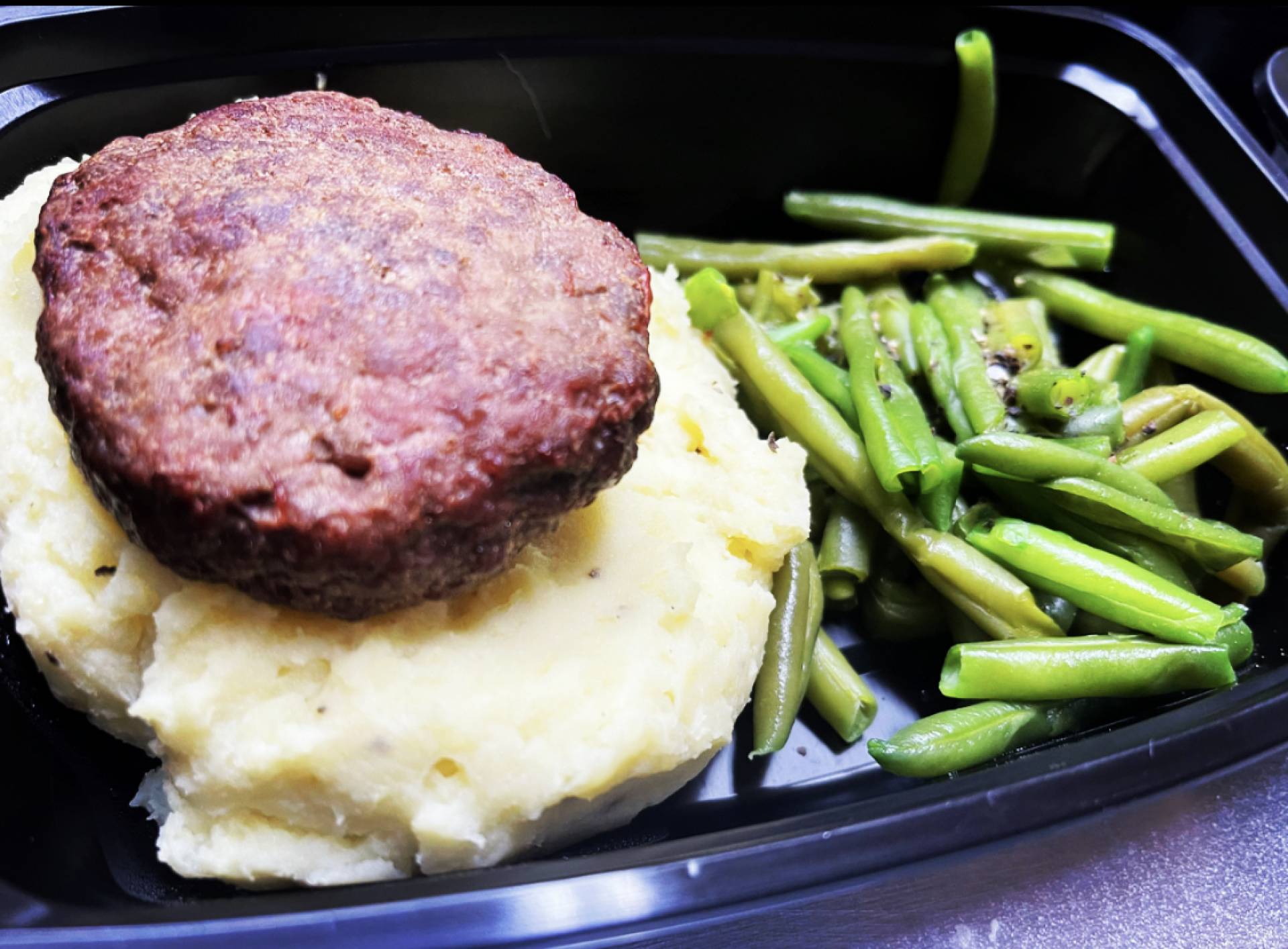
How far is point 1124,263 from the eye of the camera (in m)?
3.04

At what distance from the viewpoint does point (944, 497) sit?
2273 millimetres

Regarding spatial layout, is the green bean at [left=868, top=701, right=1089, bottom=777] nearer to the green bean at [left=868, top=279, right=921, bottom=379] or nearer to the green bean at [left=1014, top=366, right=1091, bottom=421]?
the green bean at [left=1014, top=366, right=1091, bottom=421]

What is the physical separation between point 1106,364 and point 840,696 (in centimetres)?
125

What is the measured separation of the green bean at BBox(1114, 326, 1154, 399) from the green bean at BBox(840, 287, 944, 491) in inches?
24.6

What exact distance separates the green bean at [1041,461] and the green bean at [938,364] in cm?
18

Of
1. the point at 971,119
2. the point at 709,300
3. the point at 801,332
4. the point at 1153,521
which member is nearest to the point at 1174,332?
the point at 1153,521

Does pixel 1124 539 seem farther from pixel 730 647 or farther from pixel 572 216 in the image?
pixel 572 216

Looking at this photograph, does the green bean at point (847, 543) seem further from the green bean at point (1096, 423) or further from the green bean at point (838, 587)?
the green bean at point (1096, 423)

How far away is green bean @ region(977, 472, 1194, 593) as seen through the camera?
7.42 ft

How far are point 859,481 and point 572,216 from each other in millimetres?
915

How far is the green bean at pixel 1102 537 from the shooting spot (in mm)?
2262

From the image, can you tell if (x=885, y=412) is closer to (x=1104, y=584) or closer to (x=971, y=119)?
(x=1104, y=584)

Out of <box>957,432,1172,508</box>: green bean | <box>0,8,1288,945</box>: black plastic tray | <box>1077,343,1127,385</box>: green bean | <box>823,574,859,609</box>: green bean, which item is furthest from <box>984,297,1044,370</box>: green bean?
<box>823,574,859,609</box>: green bean

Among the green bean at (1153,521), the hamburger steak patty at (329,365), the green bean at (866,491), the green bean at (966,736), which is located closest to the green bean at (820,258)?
the green bean at (866,491)
